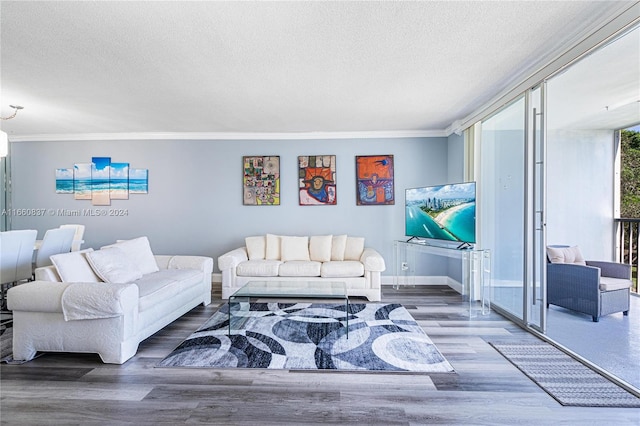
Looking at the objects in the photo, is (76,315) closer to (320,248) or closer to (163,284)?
(163,284)

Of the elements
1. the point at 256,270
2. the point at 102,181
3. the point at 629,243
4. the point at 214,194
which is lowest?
the point at 256,270

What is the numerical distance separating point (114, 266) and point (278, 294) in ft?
5.58

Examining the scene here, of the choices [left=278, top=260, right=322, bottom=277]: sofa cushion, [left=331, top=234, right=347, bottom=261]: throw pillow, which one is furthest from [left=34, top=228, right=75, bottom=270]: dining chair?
[left=331, top=234, right=347, bottom=261]: throw pillow

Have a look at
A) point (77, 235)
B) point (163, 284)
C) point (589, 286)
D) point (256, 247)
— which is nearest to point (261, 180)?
point (256, 247)

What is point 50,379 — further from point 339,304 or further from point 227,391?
point 339,304

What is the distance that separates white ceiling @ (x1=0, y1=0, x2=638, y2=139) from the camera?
6.72 feet

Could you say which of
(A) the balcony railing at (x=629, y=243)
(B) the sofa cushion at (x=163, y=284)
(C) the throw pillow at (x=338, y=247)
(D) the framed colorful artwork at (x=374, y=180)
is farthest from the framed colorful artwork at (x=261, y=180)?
(A) the balcony railing at (x=629, y=243)

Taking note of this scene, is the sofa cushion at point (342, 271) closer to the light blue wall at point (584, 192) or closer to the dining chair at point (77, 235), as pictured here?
the light blue wall at point (584, 192)

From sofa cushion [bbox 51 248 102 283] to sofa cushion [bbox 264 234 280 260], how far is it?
2.25 m

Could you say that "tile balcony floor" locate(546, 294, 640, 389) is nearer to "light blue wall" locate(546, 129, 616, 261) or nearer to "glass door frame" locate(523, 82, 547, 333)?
"glass door frame" locate(523, 82, 547, 333)

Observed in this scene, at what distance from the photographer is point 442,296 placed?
433 cm

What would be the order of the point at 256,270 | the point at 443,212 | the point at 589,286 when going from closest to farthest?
the point at 589,286 → the point at 443,212 → the point at 256,270

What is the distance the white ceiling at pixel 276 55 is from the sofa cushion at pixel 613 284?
7.58 ft

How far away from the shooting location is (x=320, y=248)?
15.5ft
